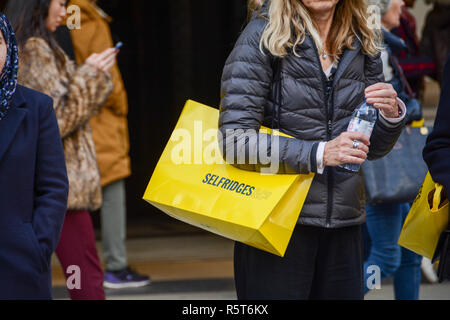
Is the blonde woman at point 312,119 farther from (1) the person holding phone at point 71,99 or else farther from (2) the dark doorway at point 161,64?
(2) the dark doorway at point 161,64

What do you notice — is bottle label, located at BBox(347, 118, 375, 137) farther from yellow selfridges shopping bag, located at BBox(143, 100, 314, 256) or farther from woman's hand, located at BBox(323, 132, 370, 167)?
yellow selfridges shopping bag, located at BBox(143, 100, 314, 256)

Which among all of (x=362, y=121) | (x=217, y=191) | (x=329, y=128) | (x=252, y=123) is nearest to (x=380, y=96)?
(x=362, y=121)

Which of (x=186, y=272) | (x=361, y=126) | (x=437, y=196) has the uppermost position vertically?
(x=361, y=126)

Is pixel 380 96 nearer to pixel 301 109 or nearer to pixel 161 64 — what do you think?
pixel 301 109

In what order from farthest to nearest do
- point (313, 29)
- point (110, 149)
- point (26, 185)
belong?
point (110, 149) → point (313, 29) → point (26, 185)

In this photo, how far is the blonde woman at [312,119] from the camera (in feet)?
9.78

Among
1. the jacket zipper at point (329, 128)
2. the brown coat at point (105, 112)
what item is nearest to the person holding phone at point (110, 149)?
the brown coat at point (105, 112)

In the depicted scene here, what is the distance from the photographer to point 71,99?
13.7 ft

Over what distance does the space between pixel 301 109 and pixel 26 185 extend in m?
1.00

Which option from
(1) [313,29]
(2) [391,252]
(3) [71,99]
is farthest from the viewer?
(2) [391,252]

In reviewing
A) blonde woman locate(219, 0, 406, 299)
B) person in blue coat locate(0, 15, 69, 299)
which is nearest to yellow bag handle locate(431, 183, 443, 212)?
blonde woman locate(219, 0, 406, 299)

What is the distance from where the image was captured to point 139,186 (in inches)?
333

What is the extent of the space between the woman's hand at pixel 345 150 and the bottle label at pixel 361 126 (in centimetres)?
3

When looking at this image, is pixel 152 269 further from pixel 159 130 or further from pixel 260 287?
pixel 260 287
